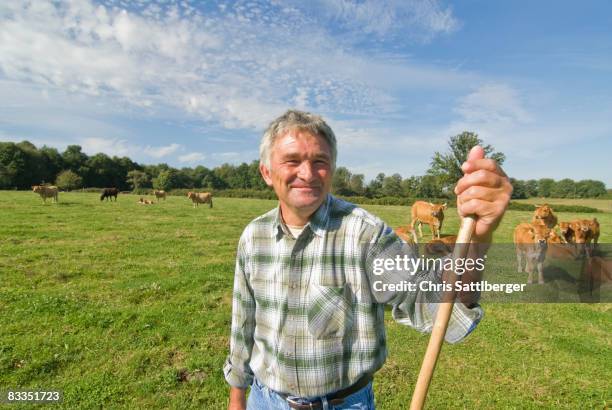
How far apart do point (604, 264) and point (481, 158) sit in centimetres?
1099

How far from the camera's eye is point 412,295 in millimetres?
1969

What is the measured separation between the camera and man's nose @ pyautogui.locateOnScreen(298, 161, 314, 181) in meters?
2.16

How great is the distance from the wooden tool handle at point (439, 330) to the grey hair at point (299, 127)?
967 mm

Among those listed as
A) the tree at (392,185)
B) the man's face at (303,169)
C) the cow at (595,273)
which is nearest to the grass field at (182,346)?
the cow at (595,273)

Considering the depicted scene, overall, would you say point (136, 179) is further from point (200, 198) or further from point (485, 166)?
point (485, 166)

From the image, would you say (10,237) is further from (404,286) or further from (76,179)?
(76,179)

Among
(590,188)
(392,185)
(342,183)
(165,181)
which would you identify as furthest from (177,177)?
(590,188)

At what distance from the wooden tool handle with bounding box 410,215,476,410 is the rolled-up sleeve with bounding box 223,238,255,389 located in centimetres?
125

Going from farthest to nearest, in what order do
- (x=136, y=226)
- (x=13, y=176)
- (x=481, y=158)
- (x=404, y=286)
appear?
(x=13, y=176) < (x=136, y=226) < (x=404, y=286) < (x=481, y=158)

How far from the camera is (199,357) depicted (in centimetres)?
612

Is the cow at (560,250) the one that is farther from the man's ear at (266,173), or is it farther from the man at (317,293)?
the man's ear at (266,173)

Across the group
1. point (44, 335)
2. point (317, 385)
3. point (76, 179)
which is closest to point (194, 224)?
point (44, 335)

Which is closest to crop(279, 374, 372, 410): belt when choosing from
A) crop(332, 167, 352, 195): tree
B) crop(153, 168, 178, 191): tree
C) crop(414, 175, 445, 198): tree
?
crop(414, 175, 445, 198): tree

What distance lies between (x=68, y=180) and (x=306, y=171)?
9546cm
